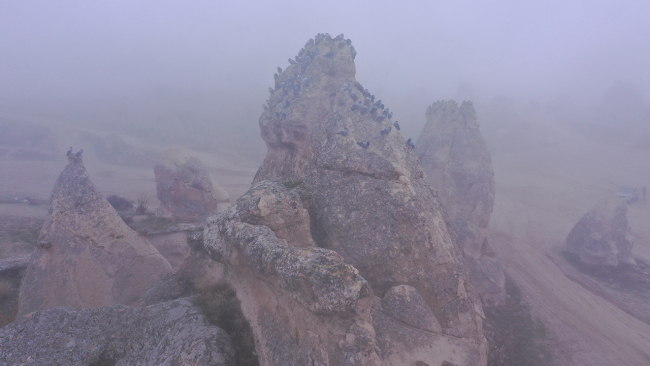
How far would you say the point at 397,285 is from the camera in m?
6.34

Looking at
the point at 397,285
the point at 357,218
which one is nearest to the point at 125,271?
the point at 357,218

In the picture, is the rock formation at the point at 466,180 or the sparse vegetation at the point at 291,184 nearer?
the sparse vegetation at the point at 291,184

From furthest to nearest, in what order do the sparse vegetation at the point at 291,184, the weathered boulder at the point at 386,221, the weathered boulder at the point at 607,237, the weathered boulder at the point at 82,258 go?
the weathered boulder at the point at 607,237
the weathered boulder at the point at 82,258
the sparse vegetation at the point at 291,184
the weathered boulder at the point at 386,221

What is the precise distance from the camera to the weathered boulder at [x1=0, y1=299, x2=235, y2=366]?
459 cm

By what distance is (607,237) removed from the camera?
18.9 meters

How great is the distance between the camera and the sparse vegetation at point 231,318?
493 centimetres

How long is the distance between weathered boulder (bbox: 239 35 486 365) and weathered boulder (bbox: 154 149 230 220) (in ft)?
37.6

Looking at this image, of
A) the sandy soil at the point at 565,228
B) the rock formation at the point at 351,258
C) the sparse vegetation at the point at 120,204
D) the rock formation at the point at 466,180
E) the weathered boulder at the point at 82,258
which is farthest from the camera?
the sparse vegetation at the point at 120,204

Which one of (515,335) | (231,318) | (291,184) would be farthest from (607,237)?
(231,318)

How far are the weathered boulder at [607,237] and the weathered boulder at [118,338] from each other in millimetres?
22198

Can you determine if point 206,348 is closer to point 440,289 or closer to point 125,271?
point 440,289

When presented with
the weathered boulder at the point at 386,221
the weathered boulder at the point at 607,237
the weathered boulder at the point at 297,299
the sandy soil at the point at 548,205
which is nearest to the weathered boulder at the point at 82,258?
the weathered boulder at the point at 297,299

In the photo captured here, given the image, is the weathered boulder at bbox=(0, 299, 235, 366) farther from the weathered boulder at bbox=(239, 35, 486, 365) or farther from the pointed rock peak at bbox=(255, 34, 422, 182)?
the pointed rock peak at bbox=(255, 34, 422, 182)

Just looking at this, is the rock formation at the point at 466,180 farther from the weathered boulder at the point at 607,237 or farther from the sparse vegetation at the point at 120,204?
the sparse vegetation at the point at 120,204
